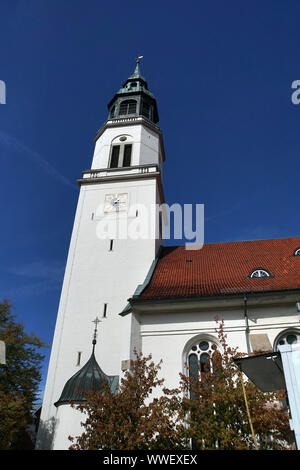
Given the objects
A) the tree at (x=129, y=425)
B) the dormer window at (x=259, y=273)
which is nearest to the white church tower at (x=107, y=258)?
the tree at (x=129, y=425)

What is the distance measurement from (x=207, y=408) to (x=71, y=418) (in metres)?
5.20

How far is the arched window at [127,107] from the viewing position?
25.3 metres

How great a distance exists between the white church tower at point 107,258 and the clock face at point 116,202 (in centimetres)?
6

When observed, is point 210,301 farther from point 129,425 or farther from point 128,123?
point 128,123

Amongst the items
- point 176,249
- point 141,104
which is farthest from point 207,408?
point 141,104

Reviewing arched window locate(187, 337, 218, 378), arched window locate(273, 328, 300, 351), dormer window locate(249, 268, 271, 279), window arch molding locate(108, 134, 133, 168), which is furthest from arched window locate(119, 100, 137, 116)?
arched window locate(273, 328, 300, 351)

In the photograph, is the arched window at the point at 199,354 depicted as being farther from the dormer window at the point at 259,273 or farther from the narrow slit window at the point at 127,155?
the narrow slit window at the point at 127,155

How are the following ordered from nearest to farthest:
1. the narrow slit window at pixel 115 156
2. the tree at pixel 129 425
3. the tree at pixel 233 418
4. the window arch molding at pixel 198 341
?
the tree at pixel 233 418 < the tree at pixel 129 425 < the window arch molding at pixel 198 341 < the narrow slit window at pixel 115 156

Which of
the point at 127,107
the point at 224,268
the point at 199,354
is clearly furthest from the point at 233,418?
the point at 127,107

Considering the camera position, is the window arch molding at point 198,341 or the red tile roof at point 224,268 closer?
the window arch molding at point 198,341

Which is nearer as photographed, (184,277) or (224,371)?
(224,371)

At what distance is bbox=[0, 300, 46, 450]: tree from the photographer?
13.2 meters
